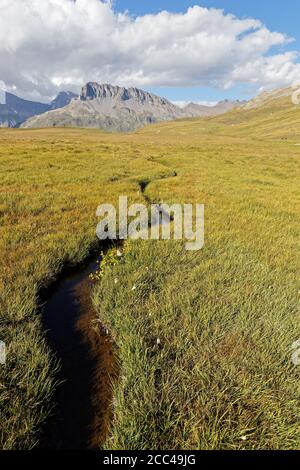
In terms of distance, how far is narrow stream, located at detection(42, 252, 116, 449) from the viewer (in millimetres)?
4090

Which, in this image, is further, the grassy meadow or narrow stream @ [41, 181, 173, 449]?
narrow stream @ [41, 181, 173, 449]

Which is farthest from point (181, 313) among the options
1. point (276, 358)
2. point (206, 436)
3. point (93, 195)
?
point (93, 195)

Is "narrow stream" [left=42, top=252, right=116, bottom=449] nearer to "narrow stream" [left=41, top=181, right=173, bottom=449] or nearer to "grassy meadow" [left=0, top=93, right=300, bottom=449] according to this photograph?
"narrow stream" [left=41, top=181, right=173, bottom=449]

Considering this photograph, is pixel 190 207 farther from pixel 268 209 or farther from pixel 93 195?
pixel 93 195

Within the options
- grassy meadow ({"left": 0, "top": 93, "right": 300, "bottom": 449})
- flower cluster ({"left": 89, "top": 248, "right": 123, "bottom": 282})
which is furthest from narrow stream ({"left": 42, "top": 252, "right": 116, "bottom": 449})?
flower cluster ({"left": 89, "top": 248, "right": 123, "bottom": 282})

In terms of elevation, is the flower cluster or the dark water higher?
the flower cluster

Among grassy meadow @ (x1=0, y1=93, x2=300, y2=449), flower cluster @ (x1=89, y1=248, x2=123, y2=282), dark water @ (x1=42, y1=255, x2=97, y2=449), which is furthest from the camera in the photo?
flower cluster @ (x1=89, y1=248, x2=123, y2=282)

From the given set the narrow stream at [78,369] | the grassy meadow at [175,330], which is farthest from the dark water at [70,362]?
the grassy meadow at [175,330]

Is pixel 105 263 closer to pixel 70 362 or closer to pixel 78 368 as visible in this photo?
pixel 70 362

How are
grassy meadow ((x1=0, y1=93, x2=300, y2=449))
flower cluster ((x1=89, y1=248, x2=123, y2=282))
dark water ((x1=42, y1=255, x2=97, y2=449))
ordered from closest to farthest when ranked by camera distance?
grassy meadow ((x1=0, y1=93, x2=300, y2=449))
dark water ((x1=42, y1=255, x2=97, y2=449))
flower cluster ((x1=89, y1=248, x2=123, y2=282))

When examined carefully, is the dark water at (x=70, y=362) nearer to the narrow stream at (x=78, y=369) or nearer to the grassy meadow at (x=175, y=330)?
the narrow stream at (x=78, y=369)

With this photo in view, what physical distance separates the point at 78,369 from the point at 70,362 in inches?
9.4

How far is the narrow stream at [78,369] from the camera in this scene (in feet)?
13.4

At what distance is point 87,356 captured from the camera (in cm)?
548
